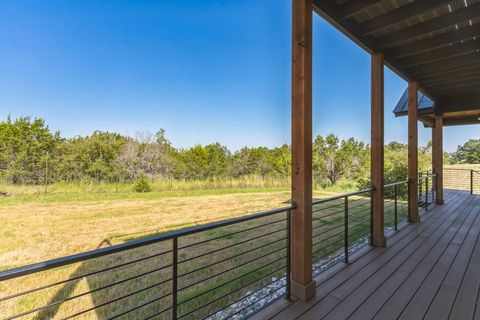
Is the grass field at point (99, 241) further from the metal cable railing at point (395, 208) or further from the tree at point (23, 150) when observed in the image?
the metal cable railing at point (395, 208)

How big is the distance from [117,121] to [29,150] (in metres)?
4.40

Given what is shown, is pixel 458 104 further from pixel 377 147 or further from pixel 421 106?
pixel 377 147

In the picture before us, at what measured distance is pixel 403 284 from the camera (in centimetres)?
190

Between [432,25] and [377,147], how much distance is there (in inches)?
52.0

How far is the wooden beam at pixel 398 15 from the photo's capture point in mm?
1900

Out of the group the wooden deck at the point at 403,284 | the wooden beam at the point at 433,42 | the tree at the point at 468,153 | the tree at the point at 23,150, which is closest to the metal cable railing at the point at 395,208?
the wooden deck at the point at 403,284

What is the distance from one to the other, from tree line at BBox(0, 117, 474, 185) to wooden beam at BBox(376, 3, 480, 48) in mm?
7197

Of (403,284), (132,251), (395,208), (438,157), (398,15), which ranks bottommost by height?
(132,251)

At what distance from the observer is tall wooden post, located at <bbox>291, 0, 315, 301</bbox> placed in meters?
1.66

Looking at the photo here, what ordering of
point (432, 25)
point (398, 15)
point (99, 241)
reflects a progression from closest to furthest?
point (398, 15) → point (432, 25) → point (99, 241)

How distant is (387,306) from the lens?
1611 millimetres

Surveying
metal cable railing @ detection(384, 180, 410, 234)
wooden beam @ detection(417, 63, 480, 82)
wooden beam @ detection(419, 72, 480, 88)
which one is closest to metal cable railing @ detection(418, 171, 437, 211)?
metal cable railing @ detection(384, 180, 410, 234)

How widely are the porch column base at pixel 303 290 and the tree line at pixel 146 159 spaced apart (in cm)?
823

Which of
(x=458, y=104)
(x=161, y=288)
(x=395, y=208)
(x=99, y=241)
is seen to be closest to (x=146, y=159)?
(x=99, y=241)
